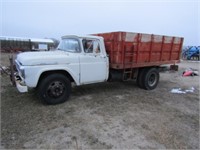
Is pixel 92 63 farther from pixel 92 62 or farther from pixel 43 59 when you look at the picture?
pixel 43 59

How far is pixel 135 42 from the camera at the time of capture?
644cm

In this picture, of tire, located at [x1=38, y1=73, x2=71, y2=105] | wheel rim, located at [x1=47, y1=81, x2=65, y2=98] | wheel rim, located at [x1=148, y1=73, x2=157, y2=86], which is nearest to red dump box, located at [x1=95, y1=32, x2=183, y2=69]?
wheel rim, located at [x1=148, y1=73, x2=157, y2=86]

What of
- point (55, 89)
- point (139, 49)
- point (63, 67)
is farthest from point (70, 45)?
point (139, 49)

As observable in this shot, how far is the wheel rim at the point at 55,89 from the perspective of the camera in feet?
A: 16.5

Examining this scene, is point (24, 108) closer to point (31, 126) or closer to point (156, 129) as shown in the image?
point (31, 126)

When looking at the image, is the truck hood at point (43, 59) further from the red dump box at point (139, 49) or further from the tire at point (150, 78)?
the tire at point (150, 78)

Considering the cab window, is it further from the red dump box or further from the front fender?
the front fender

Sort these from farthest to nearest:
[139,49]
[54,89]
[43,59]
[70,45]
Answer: [139,49] < [70,45] < [54,89] < [43,59]

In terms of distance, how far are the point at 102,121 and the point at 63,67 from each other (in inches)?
75.7

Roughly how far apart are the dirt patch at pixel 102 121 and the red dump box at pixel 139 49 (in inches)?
48.3

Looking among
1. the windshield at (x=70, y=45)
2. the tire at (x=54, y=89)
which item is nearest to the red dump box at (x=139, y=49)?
the windshield at (x=70, y=45)

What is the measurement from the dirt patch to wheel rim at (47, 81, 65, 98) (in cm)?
34

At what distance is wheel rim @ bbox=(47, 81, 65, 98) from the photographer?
5031 mm

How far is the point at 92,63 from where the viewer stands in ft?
18.7
